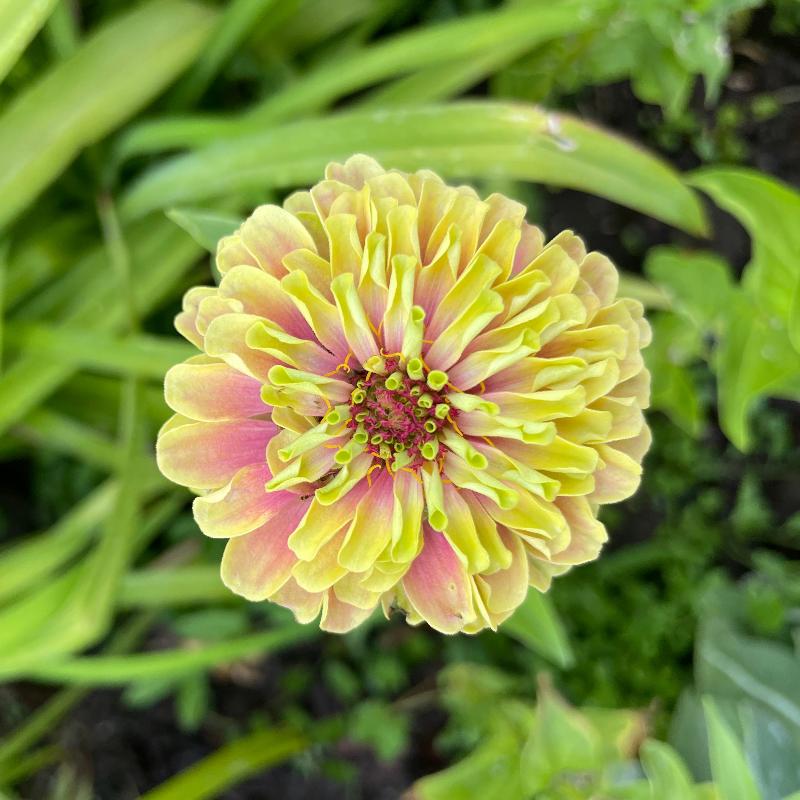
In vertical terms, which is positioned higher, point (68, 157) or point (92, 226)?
point (68, 157)

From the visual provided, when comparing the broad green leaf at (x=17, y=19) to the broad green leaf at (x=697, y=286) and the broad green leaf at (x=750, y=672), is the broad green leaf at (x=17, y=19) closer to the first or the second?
the broad green leaf at (x=697, y=286)

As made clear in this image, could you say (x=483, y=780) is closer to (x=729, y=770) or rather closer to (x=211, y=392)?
(x=729, y=770)

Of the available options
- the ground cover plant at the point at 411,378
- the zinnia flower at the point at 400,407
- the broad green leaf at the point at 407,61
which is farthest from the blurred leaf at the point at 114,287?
the zinnia flower at the point at 400,407

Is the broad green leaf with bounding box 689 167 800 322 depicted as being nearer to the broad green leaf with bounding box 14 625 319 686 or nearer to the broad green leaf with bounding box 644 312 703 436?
the broad green leaf with bounding box 644 312 703 436

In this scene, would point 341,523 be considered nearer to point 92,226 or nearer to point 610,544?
point 92,226

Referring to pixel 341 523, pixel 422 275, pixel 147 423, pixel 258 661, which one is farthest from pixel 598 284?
pixel 258 661
